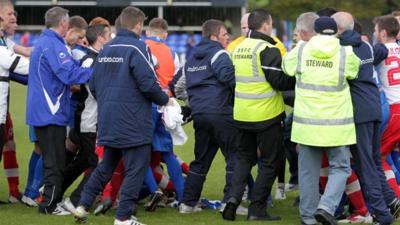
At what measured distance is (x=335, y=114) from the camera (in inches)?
339

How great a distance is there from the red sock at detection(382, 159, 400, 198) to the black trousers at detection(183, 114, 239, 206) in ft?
5.29

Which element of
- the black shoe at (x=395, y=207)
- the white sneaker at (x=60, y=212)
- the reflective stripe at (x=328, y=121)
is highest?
the reflective stripe at (x=328, y=121)

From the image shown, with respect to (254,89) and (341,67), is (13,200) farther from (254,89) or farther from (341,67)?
(341,67)

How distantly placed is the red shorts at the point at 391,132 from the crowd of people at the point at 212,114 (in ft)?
0.04

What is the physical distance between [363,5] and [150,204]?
157 ft

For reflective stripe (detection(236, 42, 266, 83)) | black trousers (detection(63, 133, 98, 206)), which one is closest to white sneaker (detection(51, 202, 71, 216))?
black trousers (detection(63, 133, 98, 206))

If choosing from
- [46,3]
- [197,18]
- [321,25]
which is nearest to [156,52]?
[321,25]

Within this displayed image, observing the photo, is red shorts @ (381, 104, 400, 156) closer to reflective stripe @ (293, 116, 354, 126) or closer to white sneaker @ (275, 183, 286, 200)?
reflective stripe @ (293, 116, 354, 126)

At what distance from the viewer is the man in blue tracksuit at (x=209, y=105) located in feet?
32.6

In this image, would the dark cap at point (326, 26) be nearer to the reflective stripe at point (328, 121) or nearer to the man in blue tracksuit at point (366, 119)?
the man in blue tracksuit at point (366, 119)

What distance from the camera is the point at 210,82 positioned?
32.9ft

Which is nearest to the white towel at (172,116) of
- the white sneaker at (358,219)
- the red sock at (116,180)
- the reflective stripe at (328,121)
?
the red sock at (116,180)

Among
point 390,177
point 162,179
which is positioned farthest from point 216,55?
point 390,177

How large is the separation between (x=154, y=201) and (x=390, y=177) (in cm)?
258
